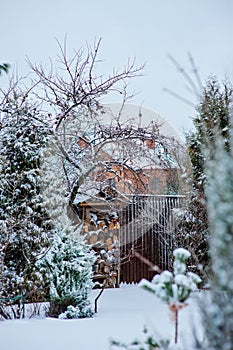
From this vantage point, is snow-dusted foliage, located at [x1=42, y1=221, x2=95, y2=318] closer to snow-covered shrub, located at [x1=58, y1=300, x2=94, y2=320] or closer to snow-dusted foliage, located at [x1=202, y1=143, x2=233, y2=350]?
snow-covered shrub, located at [x1=58, y1=300, x2=94, y2=320]

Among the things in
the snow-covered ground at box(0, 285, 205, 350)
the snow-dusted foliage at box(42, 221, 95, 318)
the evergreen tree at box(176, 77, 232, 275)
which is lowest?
the snow-covered ground at box(0, 285, 205, 350)

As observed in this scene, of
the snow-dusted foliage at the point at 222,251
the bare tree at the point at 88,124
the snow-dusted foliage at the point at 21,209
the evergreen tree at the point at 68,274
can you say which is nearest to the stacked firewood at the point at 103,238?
the bare tree at the point at 88,124

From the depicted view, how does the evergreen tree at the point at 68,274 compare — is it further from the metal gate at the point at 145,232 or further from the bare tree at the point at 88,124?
the metal gate at the point at 145,232

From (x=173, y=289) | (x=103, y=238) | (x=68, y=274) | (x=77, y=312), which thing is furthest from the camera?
(x=103, y=238)

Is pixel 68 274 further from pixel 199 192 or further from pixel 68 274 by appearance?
pixel 199 192

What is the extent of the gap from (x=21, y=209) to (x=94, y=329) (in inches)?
82.6

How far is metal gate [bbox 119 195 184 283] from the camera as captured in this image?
7.31 meters

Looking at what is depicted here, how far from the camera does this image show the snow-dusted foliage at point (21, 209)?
508 cm

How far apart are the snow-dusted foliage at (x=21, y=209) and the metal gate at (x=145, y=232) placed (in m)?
2.26

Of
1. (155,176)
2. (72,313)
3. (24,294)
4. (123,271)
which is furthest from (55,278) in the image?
(155,176)

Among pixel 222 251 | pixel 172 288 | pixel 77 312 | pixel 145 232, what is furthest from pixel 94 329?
pixel 145 232

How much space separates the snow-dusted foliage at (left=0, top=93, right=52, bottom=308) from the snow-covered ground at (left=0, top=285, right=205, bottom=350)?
33.2 inches

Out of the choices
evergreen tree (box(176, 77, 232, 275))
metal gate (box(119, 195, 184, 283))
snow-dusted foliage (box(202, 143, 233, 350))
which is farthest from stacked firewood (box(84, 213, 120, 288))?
snow-dusted foliage (box(202, 143, 233, 350))

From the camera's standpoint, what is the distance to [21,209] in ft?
17.4
